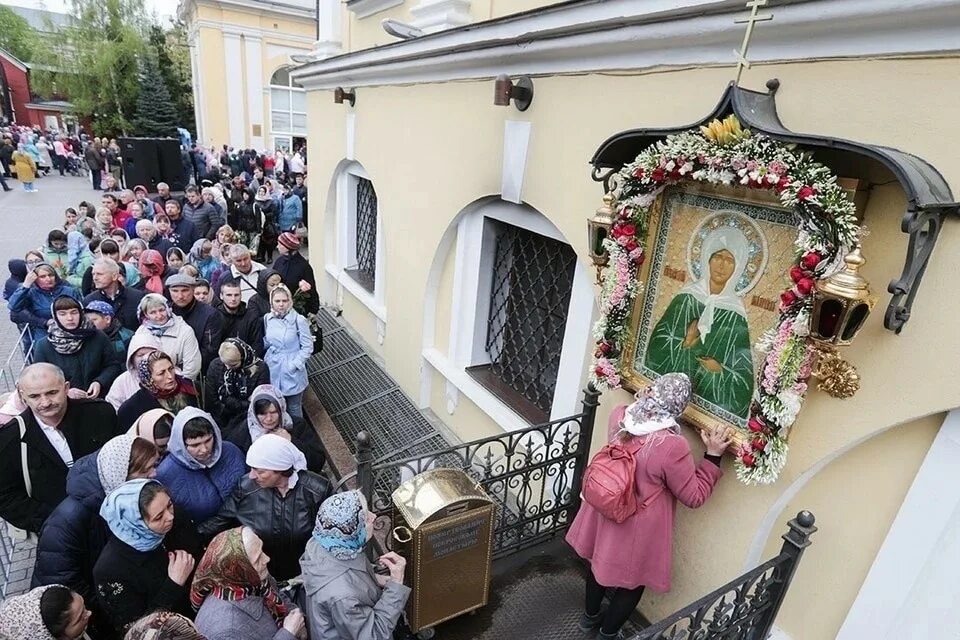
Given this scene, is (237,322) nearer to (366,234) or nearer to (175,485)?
(175,485)

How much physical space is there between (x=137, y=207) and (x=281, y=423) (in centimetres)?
698

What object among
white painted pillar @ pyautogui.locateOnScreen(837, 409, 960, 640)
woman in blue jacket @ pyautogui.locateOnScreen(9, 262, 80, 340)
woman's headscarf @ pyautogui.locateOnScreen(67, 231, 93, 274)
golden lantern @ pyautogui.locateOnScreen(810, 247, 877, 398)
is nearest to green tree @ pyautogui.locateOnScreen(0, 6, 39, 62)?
woman's headscarf @ pyautogui.locateOnScreen(67, 231, 93, 274)

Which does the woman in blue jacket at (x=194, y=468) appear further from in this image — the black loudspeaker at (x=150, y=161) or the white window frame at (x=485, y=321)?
the black loudspeaker at (x=150, y=161)

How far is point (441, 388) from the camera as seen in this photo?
18.3 ft

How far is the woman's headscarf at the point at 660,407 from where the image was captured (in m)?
2.61

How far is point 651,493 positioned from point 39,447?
348 cm

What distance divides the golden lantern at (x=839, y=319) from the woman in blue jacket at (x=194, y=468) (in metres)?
3.07

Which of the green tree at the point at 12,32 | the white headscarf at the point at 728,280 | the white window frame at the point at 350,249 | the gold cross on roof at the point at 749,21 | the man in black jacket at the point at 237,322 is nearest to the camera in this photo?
the gold cross on roof at the point at 749,21

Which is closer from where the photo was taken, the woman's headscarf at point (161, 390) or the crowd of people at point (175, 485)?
the crowd of people at point (175, 485)

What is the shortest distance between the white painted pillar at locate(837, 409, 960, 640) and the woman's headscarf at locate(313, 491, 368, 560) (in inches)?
91.1

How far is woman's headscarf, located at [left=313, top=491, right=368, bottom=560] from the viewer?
238cm

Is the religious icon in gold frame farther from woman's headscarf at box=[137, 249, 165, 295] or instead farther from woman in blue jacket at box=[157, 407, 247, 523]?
woman's headscarf at box=[137, 249, 165, 295]

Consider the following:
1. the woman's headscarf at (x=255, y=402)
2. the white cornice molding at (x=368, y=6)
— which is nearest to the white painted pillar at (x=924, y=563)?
the woman's headscarf at (x=255, y=402)

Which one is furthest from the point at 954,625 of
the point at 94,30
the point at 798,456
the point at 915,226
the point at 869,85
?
the point at 94,30
